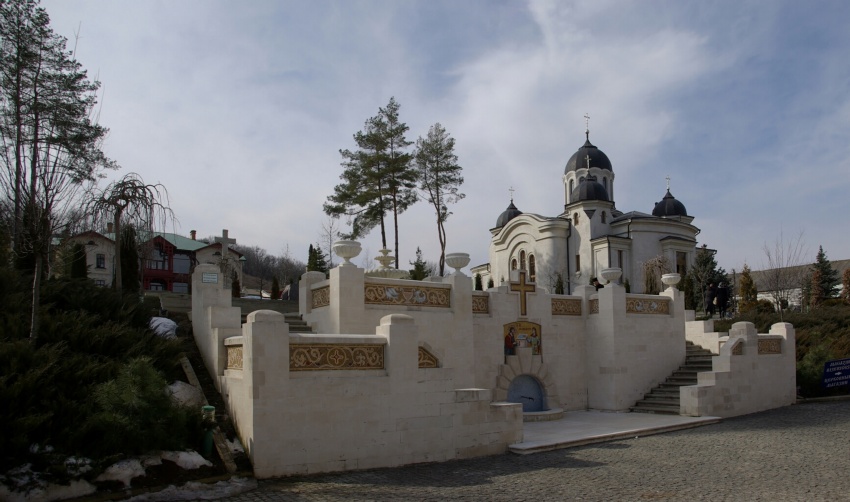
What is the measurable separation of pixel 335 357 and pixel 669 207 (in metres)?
41.4

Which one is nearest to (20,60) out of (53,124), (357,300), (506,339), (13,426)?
(53,124)

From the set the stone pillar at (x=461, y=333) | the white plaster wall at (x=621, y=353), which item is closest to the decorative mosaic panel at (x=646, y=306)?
the white plaster wall at (x=621, y=353)

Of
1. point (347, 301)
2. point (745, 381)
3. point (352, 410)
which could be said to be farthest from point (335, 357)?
point (745, 381)

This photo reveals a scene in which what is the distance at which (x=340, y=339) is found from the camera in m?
8.34

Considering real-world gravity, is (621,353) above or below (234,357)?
below

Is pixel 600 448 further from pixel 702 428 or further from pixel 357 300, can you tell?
pixel 357 300

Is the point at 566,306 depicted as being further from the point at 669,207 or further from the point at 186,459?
the point at 669,207

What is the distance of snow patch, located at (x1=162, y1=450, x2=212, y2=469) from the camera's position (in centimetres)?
707

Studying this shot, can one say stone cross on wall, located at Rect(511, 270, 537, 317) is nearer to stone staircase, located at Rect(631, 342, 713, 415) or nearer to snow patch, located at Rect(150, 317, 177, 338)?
stone staircase, located at Rect(631, 342, 713, 415)

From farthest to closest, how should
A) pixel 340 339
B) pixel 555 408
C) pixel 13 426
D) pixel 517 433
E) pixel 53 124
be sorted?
pixel 555 408
pixel 53 124
pixel 517 433
pixel 340 339
pixel 13 426

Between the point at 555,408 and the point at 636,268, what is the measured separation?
90.8 feet

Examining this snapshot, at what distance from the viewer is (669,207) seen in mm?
44969

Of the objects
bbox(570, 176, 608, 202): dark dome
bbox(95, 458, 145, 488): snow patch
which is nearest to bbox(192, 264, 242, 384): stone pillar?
bbox(95, 458, 145, 488): snow patch

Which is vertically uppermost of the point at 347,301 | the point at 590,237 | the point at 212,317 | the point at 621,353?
the point at 590,237
